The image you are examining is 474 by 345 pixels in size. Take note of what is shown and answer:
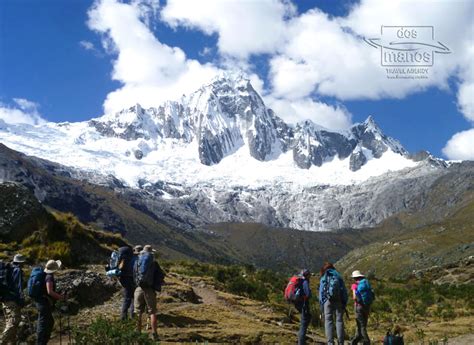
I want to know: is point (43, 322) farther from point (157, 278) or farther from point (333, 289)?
point (333, 289)

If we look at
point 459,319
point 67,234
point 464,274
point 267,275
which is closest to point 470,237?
point 464,274

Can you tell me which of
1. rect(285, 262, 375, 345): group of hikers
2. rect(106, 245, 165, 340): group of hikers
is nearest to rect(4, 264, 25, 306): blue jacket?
rect(106, 245, 165, 340): group of hikers

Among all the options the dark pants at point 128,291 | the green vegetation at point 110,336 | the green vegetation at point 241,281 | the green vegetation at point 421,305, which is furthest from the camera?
the green vegetation at point 241,281

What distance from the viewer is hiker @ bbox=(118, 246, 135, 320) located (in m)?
18.0

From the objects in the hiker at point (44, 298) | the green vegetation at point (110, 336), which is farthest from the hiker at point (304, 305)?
the hiker at point (44, 298)

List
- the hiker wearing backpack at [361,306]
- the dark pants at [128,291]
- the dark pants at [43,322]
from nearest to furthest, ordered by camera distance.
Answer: the dark pants at [43,322]
the hiker wearing backpack at [361,306]
the dark pants at [128,291]

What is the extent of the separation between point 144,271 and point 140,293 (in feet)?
3.39

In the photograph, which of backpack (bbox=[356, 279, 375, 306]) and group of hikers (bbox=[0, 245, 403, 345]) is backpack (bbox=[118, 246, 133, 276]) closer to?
group of hikers (bbox=[0, 245, 403, 345])

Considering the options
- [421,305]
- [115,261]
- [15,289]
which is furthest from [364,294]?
[421,305]

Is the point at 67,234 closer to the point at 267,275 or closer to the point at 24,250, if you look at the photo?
the point at 24,250

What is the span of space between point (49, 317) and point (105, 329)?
11.6 ft

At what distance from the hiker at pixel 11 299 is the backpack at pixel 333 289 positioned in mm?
9063

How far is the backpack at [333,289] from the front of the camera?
16875mm

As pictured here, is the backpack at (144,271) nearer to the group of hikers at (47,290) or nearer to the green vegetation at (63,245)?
the group of hikers at (47,290)
